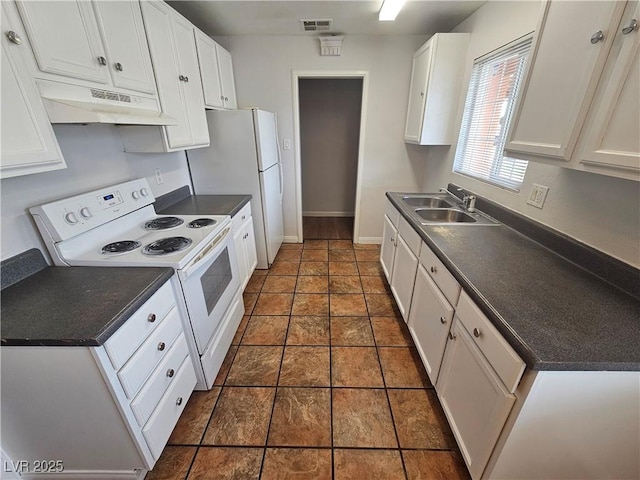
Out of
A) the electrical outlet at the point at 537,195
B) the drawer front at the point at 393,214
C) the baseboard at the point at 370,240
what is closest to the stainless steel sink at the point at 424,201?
the drawer front at the point at 393,214

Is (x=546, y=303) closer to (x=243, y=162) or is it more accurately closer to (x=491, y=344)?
(x=491, y=344)

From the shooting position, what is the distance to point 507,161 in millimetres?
1914

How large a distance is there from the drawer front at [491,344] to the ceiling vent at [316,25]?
267cm

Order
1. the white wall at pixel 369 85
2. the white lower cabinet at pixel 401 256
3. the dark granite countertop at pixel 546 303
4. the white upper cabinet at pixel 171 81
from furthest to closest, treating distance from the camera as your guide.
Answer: the white wall at pixel 369 85, the white lower cabinet at pixel 401 256, the white upper cabinet at pixel 171 81, the dark granite countertop at pixel 546 303

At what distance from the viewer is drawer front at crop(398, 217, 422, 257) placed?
182 centimetres

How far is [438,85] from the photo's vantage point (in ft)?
8.19

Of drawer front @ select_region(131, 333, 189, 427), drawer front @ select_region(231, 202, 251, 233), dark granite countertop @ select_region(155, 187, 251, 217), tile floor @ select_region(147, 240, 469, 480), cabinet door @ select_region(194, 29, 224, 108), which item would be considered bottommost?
tile floor @ select_region(147, 240, 469, 480)

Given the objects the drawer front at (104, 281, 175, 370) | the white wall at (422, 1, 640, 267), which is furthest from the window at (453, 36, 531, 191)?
the drawer front at (104, 281, 175, 370)

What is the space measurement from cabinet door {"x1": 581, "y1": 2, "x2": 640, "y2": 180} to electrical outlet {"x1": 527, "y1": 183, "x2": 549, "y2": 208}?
2.14 ft

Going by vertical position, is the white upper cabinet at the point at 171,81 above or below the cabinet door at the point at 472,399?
above

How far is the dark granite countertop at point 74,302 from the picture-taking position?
2.92 ft

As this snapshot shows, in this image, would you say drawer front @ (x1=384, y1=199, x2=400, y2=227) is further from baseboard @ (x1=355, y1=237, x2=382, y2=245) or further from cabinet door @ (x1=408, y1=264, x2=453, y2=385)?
baseboard @ (x1=355, y1=237, x2=382, y2=245)

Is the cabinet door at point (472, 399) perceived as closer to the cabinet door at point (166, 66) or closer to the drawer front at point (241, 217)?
the drawer front at point (241, 217)

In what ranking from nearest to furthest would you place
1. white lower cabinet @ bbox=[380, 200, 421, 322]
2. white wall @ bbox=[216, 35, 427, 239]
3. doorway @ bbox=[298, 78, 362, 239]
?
1. white lower cabinet @ bbox=[380, 200, 421, 322]
2. white wall @ bbox=[216, 35, 427, 239]
3. doorway @ bbox=[298, 78, 362, 239]
